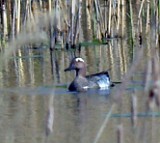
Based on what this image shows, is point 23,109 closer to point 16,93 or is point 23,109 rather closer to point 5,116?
point 5,116

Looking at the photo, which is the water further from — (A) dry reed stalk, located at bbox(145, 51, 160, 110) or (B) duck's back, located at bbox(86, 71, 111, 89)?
(A) dry reed stalk, located at bbox(145, 51, 160, 110)

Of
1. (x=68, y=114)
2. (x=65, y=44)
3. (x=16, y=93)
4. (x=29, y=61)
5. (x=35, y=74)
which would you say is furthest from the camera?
(x=65, y=44)

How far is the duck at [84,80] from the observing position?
30.8ft

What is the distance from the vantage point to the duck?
938cm

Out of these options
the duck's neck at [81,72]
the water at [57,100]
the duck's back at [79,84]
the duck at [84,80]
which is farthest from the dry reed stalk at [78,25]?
the duck's back at [79,84]

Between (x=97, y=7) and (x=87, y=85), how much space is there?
2.52m

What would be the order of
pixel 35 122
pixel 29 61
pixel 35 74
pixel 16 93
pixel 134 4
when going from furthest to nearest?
pixel 134 4, pixel 29 61, pixel 35 74, pixel 16 93, pixel 35 122

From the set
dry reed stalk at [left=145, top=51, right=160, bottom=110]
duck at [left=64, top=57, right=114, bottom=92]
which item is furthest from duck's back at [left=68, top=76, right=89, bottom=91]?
dry reed stalk at [left=145, top=51, right=160, bottom=110]

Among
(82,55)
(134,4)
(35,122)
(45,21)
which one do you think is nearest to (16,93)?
(35,122)

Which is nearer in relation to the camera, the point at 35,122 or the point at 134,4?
the point at 35,122

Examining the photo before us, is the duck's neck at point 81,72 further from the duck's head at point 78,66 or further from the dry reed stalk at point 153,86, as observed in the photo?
the dry reed stalk at point 153,86

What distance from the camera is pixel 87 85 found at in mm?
10141

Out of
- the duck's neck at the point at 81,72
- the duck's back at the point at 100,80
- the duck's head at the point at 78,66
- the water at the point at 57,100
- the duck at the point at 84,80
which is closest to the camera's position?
the water at the point at 57,100

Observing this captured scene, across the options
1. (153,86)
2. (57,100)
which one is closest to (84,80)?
(57,100)
